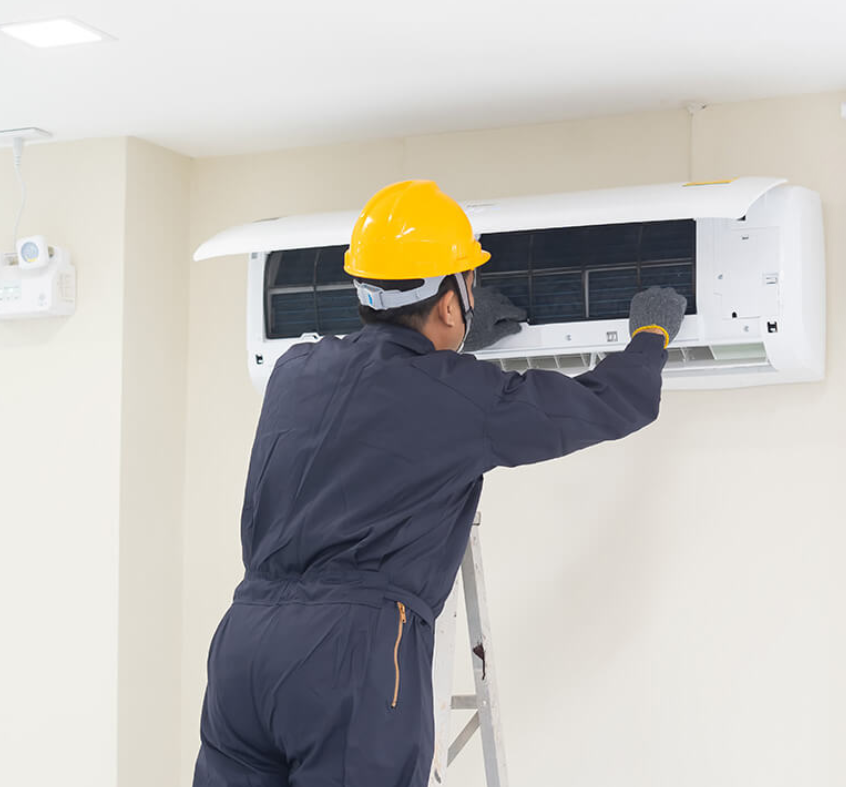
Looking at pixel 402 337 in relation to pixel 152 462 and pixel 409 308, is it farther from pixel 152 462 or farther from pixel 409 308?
pixel 152 462

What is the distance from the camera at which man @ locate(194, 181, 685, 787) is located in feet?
5.66

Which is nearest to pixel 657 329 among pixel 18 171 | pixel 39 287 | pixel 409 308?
pixel 409 308

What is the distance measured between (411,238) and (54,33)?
84 cm

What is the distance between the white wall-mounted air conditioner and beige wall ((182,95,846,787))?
0.57 feet

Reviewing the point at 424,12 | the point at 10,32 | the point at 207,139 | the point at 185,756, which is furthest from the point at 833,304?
the point at 185,756

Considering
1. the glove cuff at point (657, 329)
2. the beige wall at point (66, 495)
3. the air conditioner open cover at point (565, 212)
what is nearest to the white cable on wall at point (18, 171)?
the beige wall at point (66, 495)

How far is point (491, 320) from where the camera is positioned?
7.91 ft

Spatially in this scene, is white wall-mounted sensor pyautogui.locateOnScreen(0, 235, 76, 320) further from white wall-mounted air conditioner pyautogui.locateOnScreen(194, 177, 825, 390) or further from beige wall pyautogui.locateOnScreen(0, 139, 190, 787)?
white wall-mounted air conditioner pyautogui.locateOnScreen(194, 177, 825, 390)

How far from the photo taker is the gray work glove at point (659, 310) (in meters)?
2.26

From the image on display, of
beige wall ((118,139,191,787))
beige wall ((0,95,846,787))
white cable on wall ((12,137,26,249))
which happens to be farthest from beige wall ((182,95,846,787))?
white cable on wall ((12,137,26,249))

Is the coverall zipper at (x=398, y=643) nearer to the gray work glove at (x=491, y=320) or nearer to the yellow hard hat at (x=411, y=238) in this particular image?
the yellow hard hat at (x=411, y=238)

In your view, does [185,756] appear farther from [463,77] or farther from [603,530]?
[463,77]

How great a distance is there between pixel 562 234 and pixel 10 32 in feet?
3.81

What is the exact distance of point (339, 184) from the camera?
9.68ft
